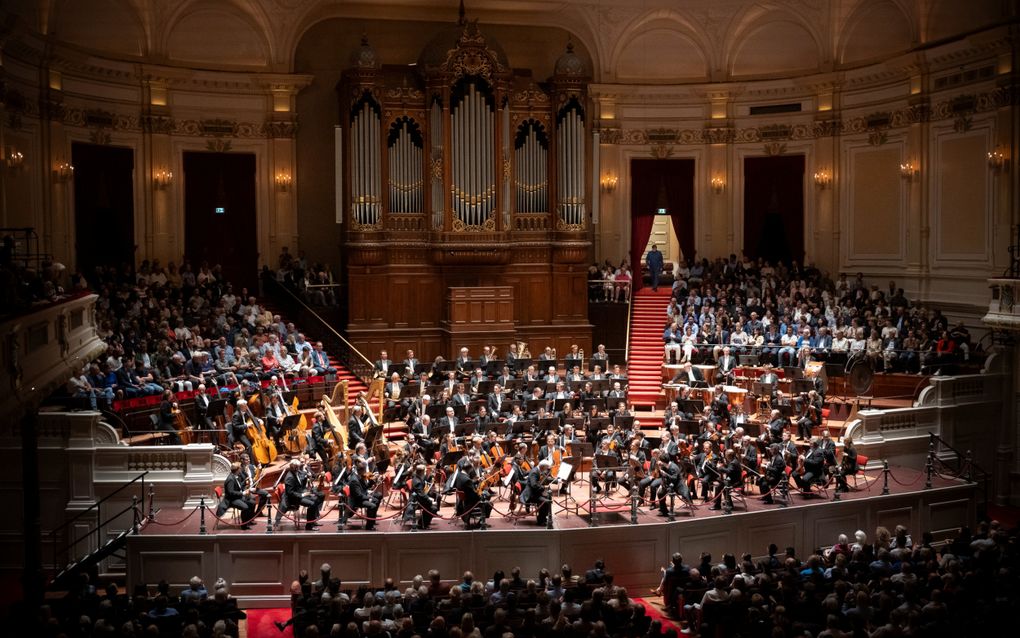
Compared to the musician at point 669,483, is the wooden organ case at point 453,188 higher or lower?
higher

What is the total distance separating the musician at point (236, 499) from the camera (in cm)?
1570

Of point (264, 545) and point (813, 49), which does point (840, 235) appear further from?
point (264, 545)

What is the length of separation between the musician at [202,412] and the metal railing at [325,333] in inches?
193

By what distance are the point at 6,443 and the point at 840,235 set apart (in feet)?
66.1

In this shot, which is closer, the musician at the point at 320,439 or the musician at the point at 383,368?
the musician at the point at 320,439

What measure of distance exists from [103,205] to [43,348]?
37.5 feet

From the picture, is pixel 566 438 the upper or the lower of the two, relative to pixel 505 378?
lower

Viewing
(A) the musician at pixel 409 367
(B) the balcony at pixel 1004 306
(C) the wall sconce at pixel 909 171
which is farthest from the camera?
(C) the wall sconce at pixel 909 171

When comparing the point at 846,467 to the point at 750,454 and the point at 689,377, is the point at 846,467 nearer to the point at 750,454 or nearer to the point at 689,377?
the point at 750,454

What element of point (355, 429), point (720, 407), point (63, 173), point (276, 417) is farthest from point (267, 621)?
point (63, 173)

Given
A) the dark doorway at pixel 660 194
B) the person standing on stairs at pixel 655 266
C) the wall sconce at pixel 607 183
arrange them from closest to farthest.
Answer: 1. the person standing on stairs at pixel 655 266
2. the wall sconce at pixel 607 183
3. the dark doorway at pixel 660 194

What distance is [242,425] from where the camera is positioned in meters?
17.8

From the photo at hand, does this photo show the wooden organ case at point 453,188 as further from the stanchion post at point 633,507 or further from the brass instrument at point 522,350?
the stanchion post at point 633,507

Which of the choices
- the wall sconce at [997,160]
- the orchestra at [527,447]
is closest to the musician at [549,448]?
the orchestra at [527,447]
